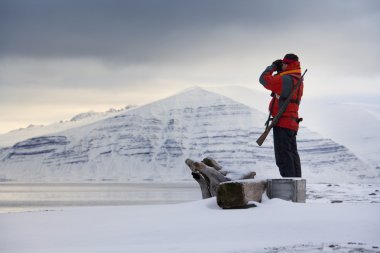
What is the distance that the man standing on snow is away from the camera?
13875mm

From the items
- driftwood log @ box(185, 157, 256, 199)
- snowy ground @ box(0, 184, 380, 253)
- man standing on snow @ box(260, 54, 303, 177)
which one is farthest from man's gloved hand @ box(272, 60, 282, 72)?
snowy ground @ box(0, 184, 380, 253)

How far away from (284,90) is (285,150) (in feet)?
3.96

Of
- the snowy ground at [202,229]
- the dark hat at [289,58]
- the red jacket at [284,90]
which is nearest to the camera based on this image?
the snowy ground at [202,229]

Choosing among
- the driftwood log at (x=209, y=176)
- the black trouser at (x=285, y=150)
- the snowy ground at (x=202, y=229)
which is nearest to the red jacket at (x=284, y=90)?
the black trouser at (x=285, y=150)

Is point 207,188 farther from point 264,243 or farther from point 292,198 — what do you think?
point 264,243

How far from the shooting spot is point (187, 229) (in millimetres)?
10094

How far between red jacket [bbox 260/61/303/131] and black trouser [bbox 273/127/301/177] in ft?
0.49

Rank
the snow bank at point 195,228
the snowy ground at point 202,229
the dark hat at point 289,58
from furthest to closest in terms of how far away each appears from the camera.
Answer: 1. the dark hat at point 289,58
2. the snow bank at point 195,228
3. the snowy ground at point 202,229

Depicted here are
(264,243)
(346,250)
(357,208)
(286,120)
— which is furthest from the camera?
(286,120)

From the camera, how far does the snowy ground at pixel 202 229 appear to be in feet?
28.5

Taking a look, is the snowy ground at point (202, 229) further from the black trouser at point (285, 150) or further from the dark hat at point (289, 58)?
the dark hat at point (289, 58)

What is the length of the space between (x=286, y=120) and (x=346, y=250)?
6.13 meters

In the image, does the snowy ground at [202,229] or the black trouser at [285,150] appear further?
the black trouser at [285,150]

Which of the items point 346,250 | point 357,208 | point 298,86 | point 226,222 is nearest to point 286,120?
point 298,86
